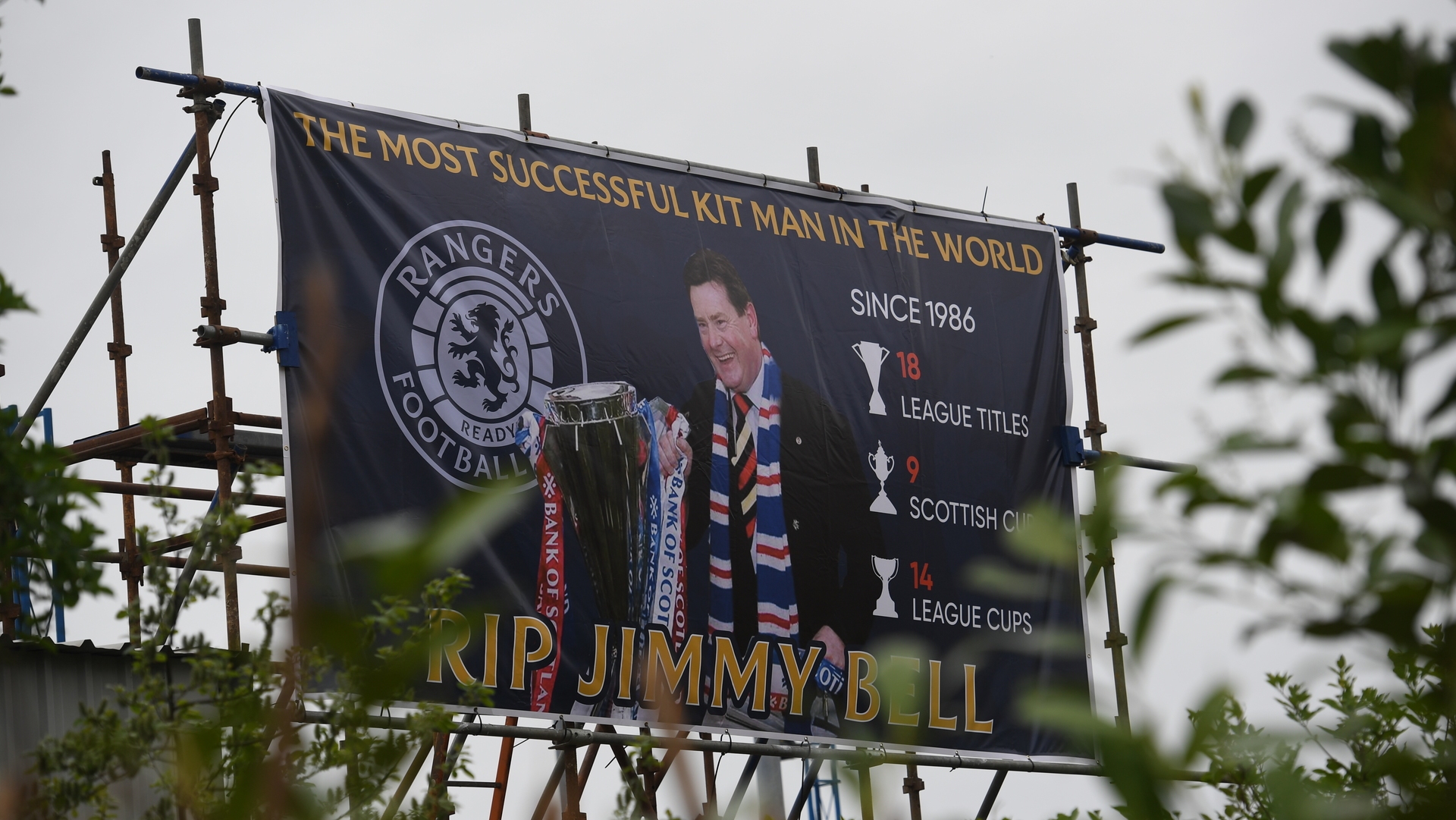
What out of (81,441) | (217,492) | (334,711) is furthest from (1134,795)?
(81,441)

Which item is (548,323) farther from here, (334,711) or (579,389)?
(334,711)

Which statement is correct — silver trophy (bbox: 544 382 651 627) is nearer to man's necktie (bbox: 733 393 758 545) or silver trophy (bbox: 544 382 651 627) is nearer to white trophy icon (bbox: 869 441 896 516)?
man's necktie (bbox: 733 393 758 545)

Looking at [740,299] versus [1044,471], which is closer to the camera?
[740,299]

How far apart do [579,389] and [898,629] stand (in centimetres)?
201

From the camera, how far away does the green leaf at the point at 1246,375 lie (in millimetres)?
844

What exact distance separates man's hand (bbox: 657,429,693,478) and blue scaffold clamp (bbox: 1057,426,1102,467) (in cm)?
237

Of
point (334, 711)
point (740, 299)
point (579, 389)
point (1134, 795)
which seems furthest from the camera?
point (740, 299)

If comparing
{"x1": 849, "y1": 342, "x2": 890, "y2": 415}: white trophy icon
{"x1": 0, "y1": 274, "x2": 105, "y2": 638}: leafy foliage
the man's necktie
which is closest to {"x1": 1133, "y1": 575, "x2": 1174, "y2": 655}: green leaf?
{"x1": 0, "y1": 274, "x2": 105, "y2": 638}: leafy foliage

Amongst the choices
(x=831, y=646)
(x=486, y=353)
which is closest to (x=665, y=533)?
(x=831, y=646)

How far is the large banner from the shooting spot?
7324mm

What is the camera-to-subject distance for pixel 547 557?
7.45 m

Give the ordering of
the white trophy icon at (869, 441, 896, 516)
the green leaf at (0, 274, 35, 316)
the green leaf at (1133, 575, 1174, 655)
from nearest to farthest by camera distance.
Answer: the green leaf at (1133, 575, 1174, 655) → the green leaf at (0, 274, 35, 316) → the white trophy icon at (869, 441, 896, 516)

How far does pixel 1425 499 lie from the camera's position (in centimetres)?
82

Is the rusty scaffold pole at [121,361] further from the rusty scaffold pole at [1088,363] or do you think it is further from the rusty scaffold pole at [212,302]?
the rusty scaffold pole at [1088,363]
